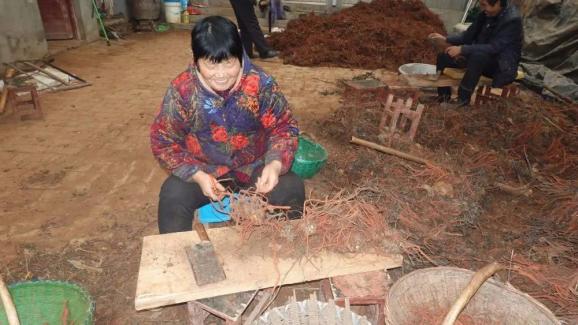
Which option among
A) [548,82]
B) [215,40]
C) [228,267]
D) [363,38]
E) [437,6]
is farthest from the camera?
[437,6]

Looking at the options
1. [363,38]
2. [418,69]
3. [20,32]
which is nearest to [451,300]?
[418,69]

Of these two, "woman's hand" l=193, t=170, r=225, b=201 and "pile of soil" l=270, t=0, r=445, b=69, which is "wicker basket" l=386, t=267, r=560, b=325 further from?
"pile of soil" l=270, t=0, r=445, b=69

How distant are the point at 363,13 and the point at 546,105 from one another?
471 centimetres

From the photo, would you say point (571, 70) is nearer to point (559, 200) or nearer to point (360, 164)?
point (559, 200)

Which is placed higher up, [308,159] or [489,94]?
[489,94]

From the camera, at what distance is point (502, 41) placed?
15.8 ft

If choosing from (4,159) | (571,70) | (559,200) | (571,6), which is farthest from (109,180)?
(571,6)

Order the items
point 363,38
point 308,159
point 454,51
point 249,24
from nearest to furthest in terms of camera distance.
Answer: point 308,159, point 454,51, point 249,24, point 363,38

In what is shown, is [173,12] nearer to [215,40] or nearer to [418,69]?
[418,69]

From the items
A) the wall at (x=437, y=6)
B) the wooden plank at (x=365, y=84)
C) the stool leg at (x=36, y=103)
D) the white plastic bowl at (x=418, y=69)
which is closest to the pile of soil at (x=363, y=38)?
the wall at (x=437, y=6)

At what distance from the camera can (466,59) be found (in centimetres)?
536

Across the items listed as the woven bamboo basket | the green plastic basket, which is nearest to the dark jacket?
the woven bamboo basket

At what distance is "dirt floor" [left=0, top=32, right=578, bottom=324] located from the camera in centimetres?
247

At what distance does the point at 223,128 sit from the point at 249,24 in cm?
543
